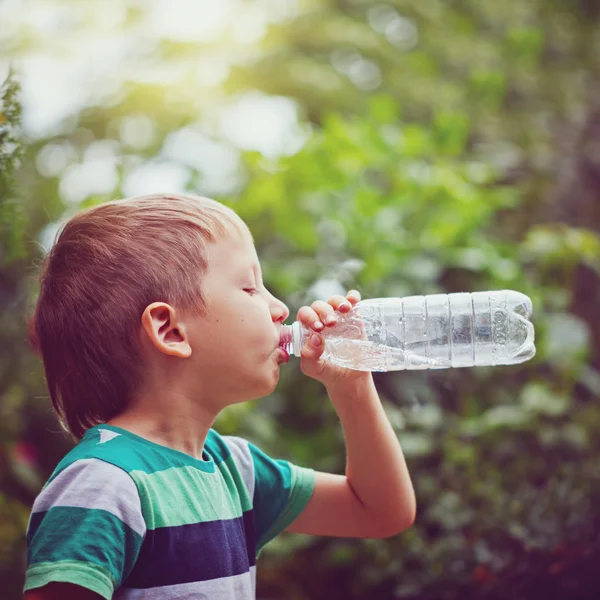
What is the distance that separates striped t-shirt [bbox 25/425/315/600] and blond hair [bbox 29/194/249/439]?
0.35ft

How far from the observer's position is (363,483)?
148 centimetres

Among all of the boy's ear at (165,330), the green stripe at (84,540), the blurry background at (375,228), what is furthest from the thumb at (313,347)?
the blurry background at (375,228)

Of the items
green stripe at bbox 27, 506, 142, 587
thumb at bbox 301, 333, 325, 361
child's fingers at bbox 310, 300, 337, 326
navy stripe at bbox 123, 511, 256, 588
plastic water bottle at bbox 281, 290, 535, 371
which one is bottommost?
plastic water bottle at bbox 281, 290, 535, 371

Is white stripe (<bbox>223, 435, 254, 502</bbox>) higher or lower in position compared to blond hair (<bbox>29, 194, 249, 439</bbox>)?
lower

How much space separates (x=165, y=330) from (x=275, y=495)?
420 millimetres

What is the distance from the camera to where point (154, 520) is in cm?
112

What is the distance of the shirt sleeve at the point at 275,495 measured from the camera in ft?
4.75

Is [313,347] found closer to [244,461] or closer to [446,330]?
[244,461]

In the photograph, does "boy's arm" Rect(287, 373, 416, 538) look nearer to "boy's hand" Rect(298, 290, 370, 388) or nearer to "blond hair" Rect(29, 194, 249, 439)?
"boy's hand" Rect(298, 290, 370, 388)

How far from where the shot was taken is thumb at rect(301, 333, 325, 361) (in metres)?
1.35

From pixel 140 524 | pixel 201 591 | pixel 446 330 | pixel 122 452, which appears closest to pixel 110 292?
pixel 122 452

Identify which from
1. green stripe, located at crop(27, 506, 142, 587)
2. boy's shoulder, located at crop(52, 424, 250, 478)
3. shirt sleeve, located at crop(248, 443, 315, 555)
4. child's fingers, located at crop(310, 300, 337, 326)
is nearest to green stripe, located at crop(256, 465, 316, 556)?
shirt sleeve, located at crop(248, 443, 315, 555)

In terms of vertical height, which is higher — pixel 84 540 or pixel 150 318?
pixel 150 318

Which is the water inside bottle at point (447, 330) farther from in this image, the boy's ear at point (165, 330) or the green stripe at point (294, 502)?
the boy's ear at point (165, 330)
